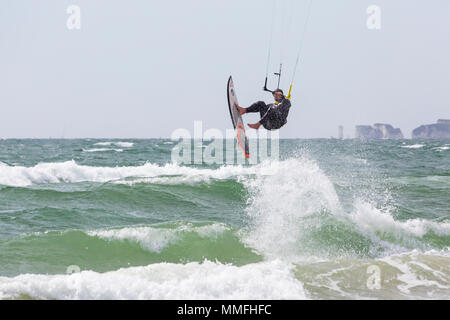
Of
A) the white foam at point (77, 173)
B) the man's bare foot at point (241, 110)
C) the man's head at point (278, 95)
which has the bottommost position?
the white foam at point (77, 173)

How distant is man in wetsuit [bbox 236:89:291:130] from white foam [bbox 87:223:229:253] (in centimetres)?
216

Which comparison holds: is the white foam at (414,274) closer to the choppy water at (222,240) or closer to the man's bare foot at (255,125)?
the choppy water at (222,240)

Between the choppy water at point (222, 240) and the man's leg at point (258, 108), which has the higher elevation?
the man's leg at point (258, 108)

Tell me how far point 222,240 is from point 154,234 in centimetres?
110

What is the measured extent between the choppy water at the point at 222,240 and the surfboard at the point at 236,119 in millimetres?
1121

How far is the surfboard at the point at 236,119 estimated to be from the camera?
994 centimetres

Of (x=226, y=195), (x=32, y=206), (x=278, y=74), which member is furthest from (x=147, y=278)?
(x=226, y=195)

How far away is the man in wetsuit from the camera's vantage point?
30.1 ft

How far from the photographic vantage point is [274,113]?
A: 9.23m

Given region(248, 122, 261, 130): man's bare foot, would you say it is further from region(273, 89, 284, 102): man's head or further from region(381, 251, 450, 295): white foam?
region(381, 251, 450, 295): white foam

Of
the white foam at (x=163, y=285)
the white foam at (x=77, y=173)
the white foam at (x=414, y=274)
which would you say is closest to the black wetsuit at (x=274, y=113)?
the white foam at (x=414, y=274)

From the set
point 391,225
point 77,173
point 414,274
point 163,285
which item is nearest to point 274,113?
point 391,225
